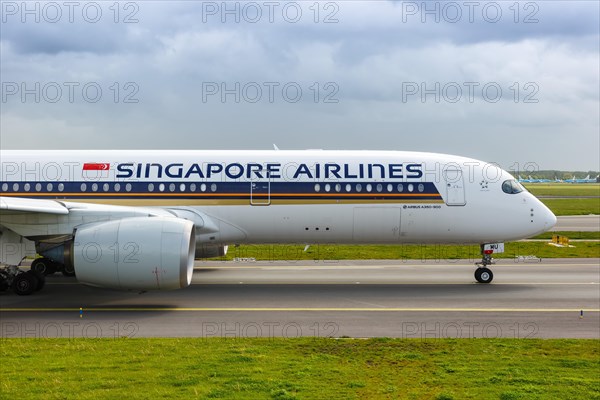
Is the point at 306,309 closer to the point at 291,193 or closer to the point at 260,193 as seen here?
the point at 291,193

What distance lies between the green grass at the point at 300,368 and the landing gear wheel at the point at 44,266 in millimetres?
9143

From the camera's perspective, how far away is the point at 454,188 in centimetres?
1845

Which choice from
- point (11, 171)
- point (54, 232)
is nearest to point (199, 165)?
point (54, 232)

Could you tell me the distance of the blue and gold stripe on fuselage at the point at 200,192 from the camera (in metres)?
17.9

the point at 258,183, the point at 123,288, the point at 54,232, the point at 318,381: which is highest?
the point at 258,183

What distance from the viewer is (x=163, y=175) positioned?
59.2 feet

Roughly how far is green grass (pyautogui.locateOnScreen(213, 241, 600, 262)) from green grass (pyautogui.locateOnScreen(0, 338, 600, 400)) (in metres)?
15.2

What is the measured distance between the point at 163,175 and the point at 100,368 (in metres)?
9.35

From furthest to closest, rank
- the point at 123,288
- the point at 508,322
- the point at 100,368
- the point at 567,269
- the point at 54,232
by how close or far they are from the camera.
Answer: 1. the point at 567,269
2. the point at 54,232
3. the point at 123,288
4. the point at 508,322
5. the point at 100,368

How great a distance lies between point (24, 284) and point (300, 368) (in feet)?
36.0

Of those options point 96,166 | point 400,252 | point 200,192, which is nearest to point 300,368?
point 200,192

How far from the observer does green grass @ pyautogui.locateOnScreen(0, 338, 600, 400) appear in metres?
8.40

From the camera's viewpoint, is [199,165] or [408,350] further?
[199,165]

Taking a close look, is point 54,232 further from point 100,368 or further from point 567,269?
point 567,269
